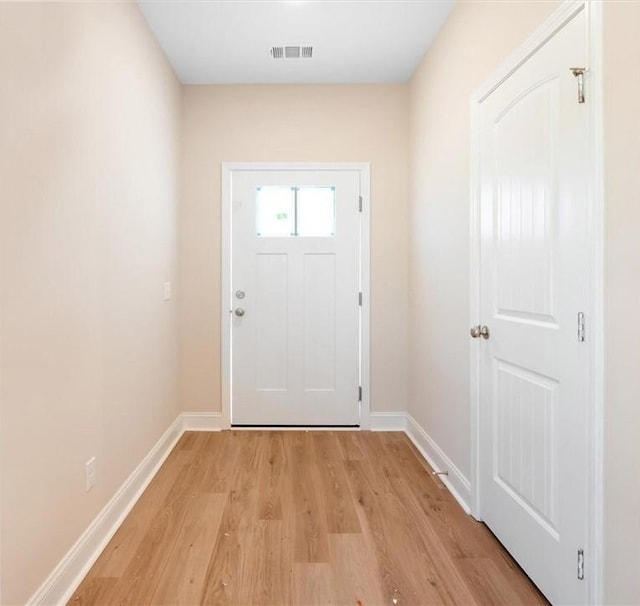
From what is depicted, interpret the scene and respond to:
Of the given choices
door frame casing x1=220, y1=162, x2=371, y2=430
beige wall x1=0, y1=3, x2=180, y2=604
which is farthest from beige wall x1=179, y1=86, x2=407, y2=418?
beige wall x1=0, y1=3, x2=180, y2=604

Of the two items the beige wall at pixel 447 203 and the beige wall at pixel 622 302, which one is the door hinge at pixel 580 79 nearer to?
the beige wall at pixel 622 302

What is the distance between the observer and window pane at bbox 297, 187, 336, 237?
10.0 feet

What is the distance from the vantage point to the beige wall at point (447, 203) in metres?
1.83

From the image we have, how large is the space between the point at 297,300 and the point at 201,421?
1.18 m

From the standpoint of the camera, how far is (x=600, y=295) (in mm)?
1143

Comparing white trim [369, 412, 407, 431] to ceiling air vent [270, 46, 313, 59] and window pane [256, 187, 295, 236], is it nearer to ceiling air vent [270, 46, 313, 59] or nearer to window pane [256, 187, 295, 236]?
window pane [256, 187, 295, 236]

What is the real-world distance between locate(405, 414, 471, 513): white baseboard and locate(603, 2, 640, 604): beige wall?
895mm

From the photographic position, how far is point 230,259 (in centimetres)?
304

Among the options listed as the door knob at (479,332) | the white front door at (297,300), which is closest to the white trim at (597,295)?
the door knob at (479,332)

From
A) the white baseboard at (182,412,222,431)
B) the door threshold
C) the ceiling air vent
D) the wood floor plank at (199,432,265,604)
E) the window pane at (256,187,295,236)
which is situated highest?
the ceiling air vent

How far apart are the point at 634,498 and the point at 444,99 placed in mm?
2135

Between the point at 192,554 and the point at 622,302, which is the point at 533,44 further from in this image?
the point at 192,554

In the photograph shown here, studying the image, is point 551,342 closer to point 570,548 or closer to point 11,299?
point 570,548

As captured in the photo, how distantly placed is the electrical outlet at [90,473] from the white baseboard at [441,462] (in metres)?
1.71
